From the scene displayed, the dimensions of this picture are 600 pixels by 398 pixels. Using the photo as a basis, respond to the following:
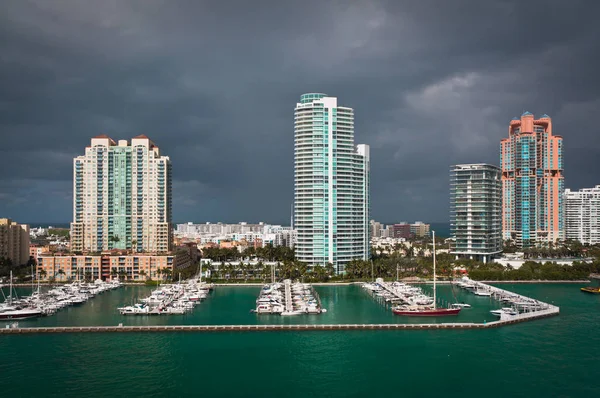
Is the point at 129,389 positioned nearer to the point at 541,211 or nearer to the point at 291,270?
the point at 291,270

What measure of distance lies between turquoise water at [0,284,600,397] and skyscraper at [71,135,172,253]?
37880 millimetres

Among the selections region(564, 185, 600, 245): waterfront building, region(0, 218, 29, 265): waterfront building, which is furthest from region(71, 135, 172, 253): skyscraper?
region(564, 185, 600, 245): waterfront building

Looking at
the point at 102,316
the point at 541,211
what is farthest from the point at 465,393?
the point at 541,211

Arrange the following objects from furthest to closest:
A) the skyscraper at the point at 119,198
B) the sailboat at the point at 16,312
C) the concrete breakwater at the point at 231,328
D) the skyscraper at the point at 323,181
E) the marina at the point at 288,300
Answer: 1. the skyscraper at the point at 119,198
2. the skyscraper at the point at 323,181
3. the marina at the point at 288,300
4. the sailboat at the point at 16,312
5. the concrete breakwater at the point at 231,328

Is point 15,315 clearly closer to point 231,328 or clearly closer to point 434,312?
point 231,328

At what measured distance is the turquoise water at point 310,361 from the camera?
3238 cm

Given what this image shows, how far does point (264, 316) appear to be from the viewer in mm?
51844

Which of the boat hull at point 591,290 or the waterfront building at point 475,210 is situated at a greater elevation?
the waterfront building at point 475,210

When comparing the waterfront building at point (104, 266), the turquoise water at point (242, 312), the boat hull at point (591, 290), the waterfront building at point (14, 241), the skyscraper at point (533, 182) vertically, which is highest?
the skyscraper at point (533, 182)

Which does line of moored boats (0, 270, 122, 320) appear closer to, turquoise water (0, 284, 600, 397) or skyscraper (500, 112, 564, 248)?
turquoise water (0, 284, 600, 397)

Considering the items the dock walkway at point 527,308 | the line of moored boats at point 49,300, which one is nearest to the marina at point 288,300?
the dock walkway at point 527,308

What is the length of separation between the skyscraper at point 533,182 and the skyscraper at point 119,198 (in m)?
69.6

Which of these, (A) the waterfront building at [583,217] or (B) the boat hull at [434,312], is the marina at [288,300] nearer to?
(B) the boat hull at [434,312]

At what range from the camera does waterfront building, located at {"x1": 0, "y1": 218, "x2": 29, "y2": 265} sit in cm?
8681
